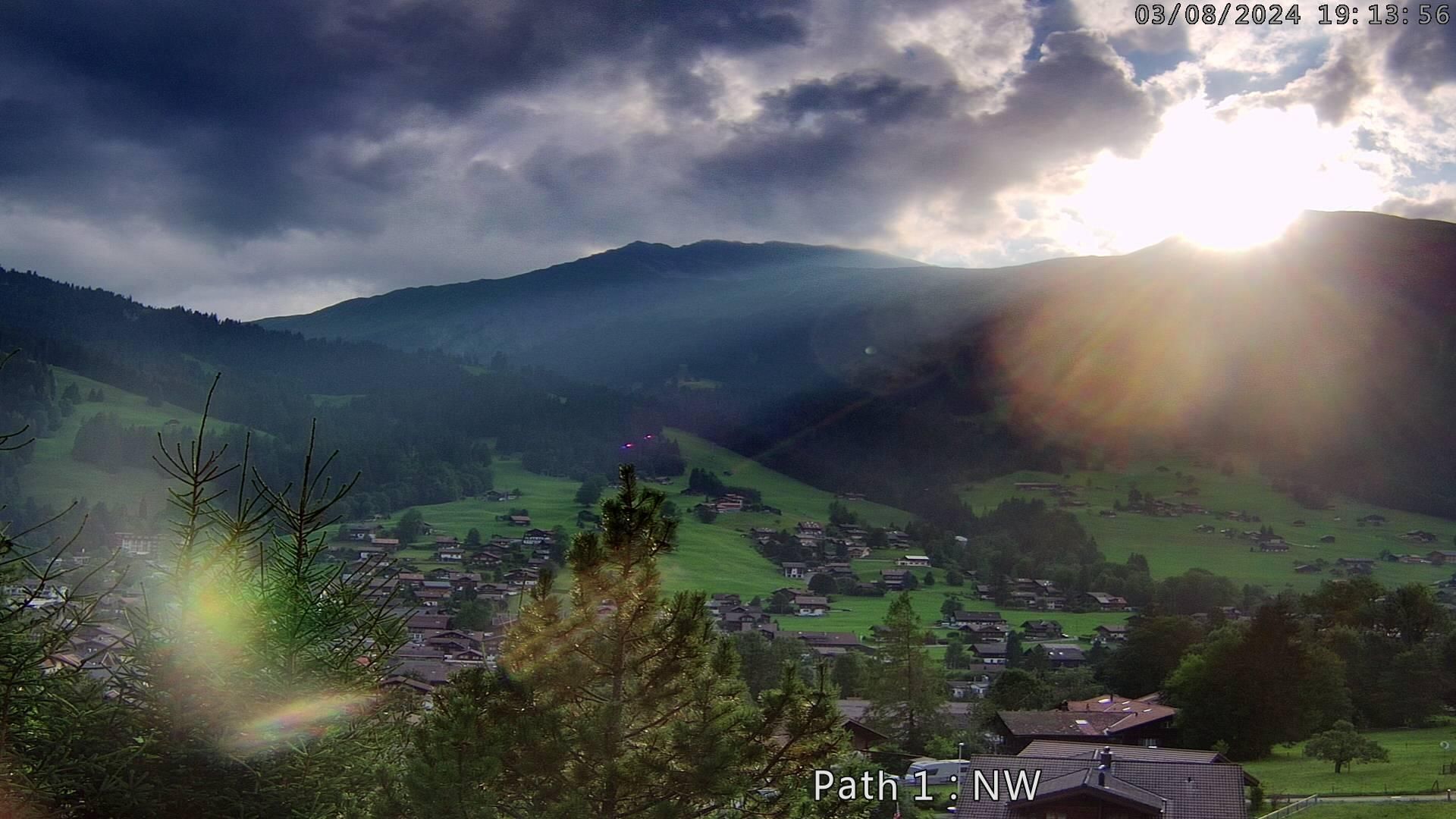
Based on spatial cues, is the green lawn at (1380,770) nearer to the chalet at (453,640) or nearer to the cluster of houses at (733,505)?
the chalet at (453,640)

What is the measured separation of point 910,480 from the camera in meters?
181

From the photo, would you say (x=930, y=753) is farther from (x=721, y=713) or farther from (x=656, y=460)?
(x=656, y=460)

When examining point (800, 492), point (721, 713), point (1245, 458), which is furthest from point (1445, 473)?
point (721, 713)

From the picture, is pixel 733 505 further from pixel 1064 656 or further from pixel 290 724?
pixel 290 724

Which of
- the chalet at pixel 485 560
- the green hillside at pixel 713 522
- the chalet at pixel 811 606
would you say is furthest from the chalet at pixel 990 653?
the chalet at pixel 485 560

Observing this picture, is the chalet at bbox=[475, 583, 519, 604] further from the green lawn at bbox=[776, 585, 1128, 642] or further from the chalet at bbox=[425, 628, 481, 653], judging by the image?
the green lawn at bbox=[776, 585, 1128, 642]

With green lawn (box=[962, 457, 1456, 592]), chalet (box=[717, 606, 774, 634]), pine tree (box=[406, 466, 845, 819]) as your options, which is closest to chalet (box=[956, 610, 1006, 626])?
chalet (box=[717, 606, 774, 634])

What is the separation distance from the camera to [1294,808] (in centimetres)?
2866

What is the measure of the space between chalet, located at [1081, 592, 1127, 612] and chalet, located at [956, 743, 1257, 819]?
88.8 m

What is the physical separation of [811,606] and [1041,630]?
22619mm

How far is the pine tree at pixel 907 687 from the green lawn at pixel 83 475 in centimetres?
9379

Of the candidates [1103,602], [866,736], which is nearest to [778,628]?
[866,736]

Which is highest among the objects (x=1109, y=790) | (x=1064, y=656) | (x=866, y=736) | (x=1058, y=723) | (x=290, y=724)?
(x=290, y=724)

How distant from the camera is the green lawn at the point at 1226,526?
121812 millimetres
